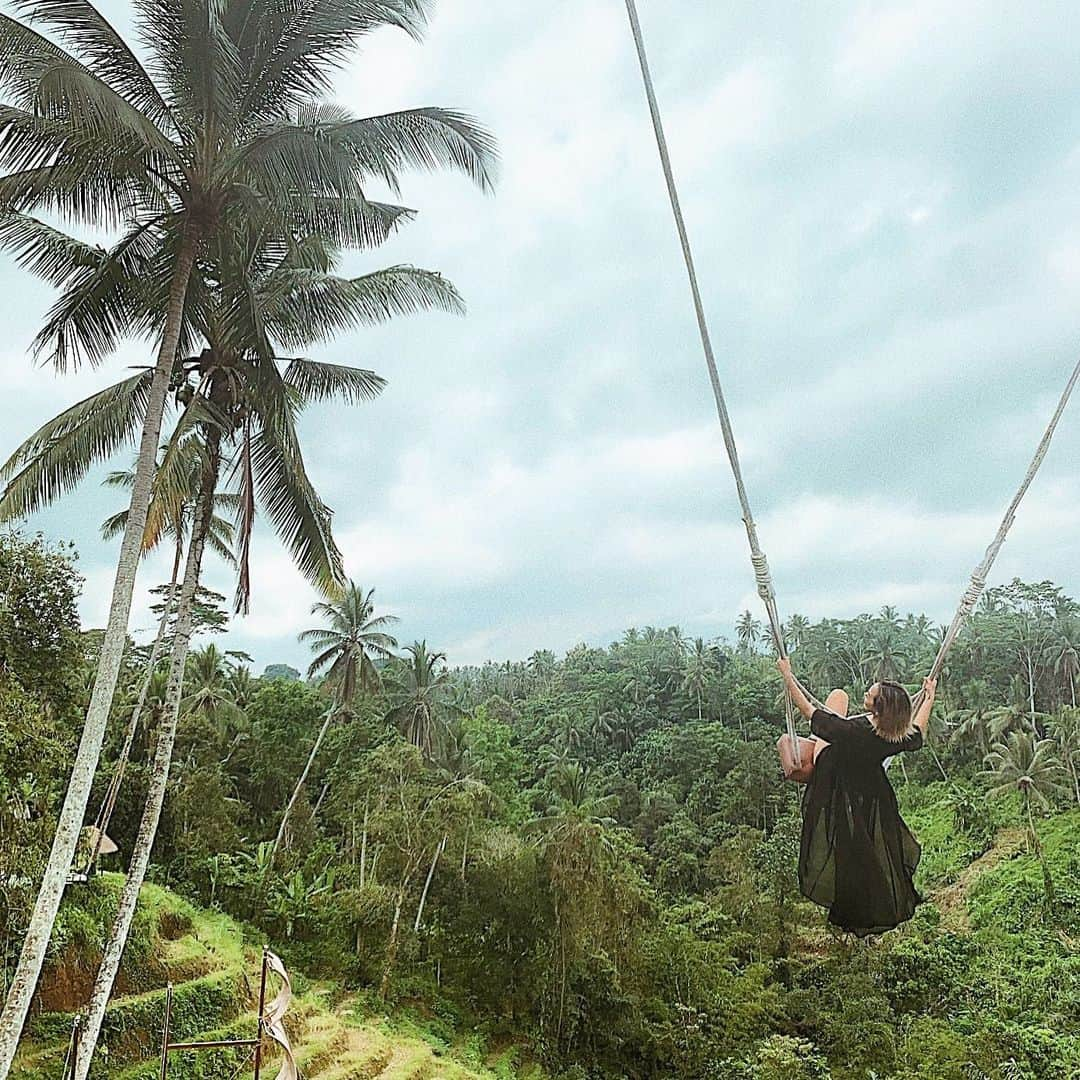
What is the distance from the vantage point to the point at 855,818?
2361 millimetres

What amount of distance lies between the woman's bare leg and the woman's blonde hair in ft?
0.43

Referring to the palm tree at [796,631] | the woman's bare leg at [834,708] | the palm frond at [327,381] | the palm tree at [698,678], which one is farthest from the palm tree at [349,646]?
the palm tree at [796,631]

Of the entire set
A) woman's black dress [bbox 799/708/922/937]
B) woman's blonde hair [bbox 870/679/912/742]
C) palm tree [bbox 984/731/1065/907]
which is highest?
woman's blonde hair [bbox 870/679/912/742]

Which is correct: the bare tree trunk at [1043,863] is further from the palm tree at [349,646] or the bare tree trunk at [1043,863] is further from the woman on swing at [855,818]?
the woman on swing at [855,818]

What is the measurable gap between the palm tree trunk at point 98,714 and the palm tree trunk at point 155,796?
0.56m

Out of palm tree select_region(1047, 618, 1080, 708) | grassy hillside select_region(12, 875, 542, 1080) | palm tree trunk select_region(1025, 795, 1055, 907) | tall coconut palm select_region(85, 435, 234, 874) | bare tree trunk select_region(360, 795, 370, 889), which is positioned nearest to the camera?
tall coconut palm select_region(85, 435, 234, 874)

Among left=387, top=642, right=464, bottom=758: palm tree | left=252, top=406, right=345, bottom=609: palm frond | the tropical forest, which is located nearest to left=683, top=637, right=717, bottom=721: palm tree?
the tropical forest

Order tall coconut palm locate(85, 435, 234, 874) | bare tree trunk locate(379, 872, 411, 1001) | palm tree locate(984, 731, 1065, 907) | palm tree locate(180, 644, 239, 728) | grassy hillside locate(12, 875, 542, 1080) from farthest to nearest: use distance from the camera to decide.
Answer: palm tree locate(984, 731, 1065, 907) → palm tree locate(180, 644, 239, 728) → bare tree trunk locate(379, 872, 411, 1001) → grassy hillside locate(12, 875, 542, 1080) → tall coconut palm locate(85, 435, 234, 874)

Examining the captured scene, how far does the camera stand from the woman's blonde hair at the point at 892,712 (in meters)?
2.27

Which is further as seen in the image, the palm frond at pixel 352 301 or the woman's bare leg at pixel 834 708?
the palm frond at pixel 352 301

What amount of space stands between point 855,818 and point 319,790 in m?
17.4

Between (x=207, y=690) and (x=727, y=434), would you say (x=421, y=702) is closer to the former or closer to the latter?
(x=207, y=690)

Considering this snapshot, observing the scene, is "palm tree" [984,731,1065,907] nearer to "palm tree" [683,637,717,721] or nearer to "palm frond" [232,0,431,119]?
"palm tree" [683,637,717,721]

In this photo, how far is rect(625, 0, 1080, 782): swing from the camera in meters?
2.39
